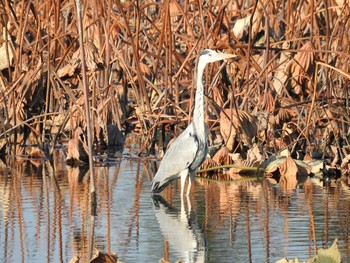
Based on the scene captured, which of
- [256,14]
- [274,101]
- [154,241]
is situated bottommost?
[154,241]

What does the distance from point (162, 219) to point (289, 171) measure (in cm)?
248

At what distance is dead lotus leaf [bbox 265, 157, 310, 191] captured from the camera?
1034 centimetres

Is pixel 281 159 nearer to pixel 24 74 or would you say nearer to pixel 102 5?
pixel 102 5

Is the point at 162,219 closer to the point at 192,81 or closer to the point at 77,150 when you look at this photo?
the point at 77,150

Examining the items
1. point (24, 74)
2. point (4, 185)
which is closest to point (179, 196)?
point (4, 185)

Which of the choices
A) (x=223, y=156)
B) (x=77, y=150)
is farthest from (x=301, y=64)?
(x=77, y=150)

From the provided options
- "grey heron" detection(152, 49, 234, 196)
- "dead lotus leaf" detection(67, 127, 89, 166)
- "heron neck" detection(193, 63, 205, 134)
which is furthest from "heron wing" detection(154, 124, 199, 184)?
"dead lotus leaf" detection(67, 127, 89, 166)

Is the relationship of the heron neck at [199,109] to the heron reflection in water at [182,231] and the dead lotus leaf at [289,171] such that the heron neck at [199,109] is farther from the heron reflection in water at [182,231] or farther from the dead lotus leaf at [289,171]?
the dead lotus leaf at [289,171]

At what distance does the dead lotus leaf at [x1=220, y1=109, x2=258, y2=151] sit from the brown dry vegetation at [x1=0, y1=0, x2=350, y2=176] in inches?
0.5

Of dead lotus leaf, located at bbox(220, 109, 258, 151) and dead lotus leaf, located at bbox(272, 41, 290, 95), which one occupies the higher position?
dead lotus leaf, located at bbox(272, 41, 290, 95)

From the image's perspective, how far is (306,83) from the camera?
12172mm

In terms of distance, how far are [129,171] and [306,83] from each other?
2.47 metres

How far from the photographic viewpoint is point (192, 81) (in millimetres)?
11672

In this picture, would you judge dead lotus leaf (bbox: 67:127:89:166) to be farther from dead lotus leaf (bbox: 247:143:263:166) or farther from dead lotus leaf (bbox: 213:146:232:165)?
dead lotus leaf (bbox: 247:143:263:166)
